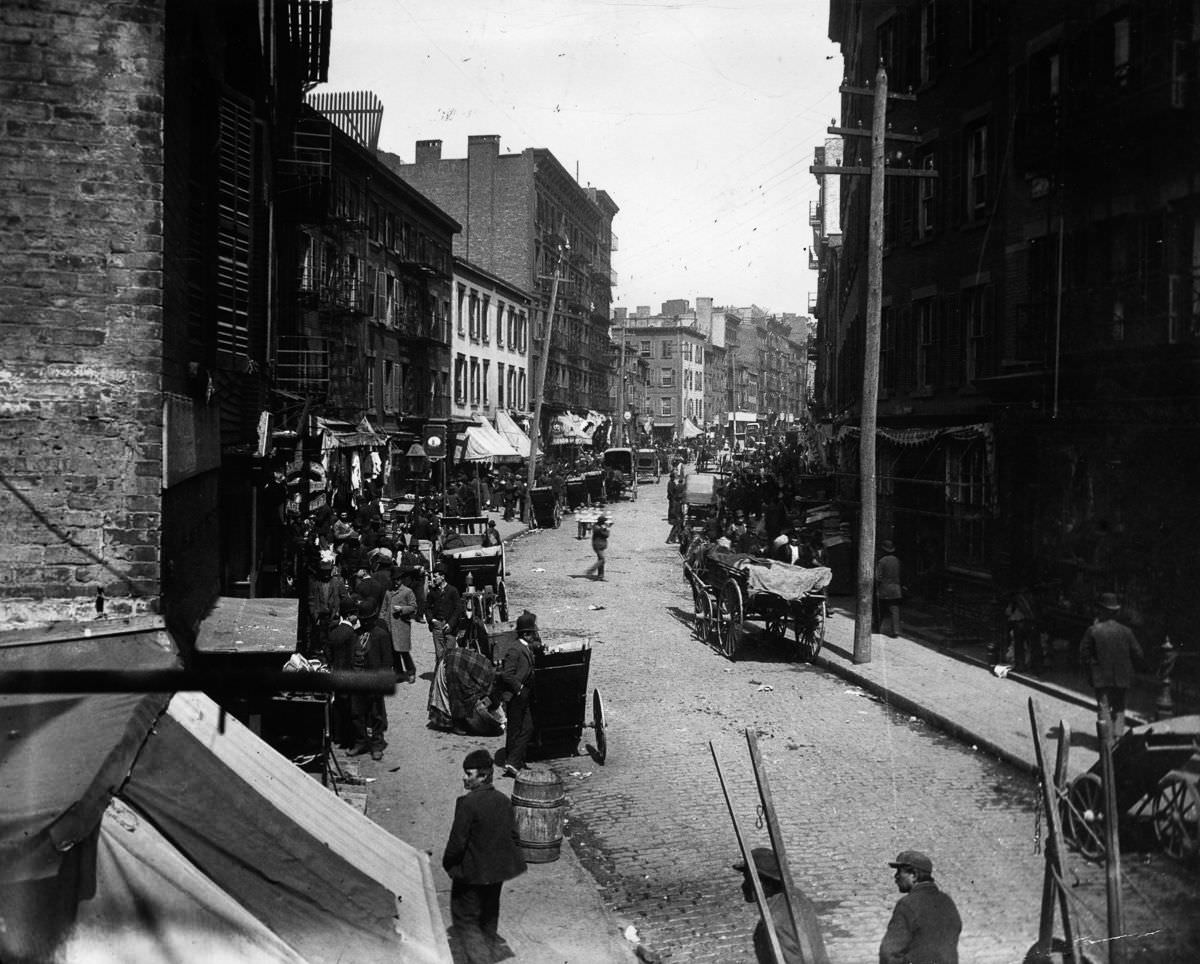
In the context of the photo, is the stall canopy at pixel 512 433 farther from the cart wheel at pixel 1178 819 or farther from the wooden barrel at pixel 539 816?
the cart wheel at pixel 1178 819

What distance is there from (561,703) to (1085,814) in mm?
5176

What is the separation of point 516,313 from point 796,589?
148 feet

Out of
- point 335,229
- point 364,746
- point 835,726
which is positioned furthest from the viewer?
point 335,229

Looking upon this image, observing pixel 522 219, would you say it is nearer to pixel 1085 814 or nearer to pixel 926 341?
pixel 926 341

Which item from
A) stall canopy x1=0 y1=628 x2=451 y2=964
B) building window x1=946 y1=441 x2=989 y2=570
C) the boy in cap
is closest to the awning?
stall canopy x1=0 y1=628 x2=451 y2=964

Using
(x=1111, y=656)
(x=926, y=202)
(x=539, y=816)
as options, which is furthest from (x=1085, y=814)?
(x=926, y=202)

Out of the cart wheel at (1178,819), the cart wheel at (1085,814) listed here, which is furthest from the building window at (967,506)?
the cart wheel at (1178,819)

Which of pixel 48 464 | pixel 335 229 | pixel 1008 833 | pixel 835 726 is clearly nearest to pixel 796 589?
pixel 835 726

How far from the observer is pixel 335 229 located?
1353 inches

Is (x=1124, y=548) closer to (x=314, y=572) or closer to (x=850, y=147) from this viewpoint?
(x=314, y=572)

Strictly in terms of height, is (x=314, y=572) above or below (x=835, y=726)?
above

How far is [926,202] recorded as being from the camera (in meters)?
22.6

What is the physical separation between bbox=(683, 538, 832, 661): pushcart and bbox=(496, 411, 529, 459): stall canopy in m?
31.4

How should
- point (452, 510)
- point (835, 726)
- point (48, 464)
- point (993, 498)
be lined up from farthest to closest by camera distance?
point (452, 510), point (993, 498), point (835, 726), point (48, 464)
